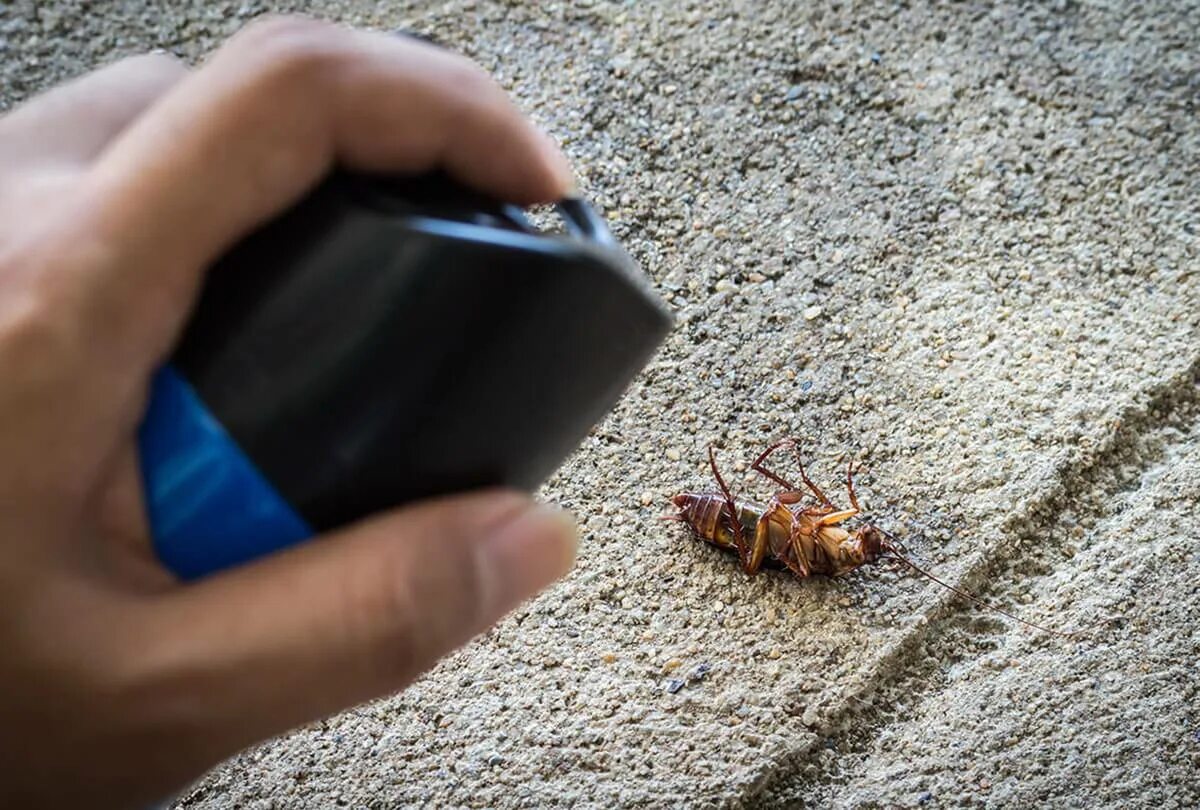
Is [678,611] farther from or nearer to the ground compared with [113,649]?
nearer to the ground

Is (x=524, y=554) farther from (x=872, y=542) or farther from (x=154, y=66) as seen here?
(x=872, y=542)

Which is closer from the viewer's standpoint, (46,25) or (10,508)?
(10,508)

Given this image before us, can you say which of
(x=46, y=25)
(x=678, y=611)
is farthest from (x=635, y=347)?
(x=46, y=25)

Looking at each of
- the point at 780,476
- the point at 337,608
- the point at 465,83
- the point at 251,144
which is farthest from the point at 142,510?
the point at 780,476

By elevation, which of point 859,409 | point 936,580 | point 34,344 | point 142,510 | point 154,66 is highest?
point 154,66

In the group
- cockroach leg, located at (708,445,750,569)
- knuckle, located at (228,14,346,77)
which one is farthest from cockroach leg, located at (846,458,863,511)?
knuckle, located at (228,14,346,77)

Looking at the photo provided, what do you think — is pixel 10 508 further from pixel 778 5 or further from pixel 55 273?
pixel 778 5
